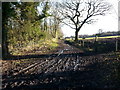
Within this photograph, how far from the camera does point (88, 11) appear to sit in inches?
1337

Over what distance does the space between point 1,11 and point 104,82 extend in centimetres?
1104

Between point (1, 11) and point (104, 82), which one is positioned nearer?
point (104, 82)

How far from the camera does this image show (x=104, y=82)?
632cm

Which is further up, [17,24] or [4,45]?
[17,24]

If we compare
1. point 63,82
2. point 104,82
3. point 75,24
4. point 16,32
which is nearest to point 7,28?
point 16,32

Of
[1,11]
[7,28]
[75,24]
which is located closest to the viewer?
[1,11]

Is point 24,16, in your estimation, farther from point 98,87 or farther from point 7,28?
point 98,87

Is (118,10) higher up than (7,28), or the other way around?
(118,10)

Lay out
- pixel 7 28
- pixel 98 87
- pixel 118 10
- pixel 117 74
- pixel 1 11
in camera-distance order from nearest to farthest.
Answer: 1. pixel 98 87
2. pixel 117 74
3. pixel 1 11
4. pixel 7 28
5. pixel 118 10

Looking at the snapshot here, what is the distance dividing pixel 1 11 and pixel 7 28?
1.84 meters

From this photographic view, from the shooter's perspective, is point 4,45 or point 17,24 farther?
point 17,24

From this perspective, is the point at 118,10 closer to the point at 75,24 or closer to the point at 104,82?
the point at 75,24

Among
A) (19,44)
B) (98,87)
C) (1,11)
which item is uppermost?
(1,11)

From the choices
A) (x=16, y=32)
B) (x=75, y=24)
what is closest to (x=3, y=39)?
(x=16, y=32)
